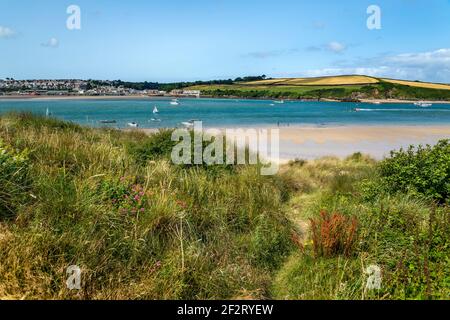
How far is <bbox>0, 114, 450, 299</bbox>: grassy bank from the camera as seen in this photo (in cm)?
386

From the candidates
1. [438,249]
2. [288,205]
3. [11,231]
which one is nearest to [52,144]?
[11,231]

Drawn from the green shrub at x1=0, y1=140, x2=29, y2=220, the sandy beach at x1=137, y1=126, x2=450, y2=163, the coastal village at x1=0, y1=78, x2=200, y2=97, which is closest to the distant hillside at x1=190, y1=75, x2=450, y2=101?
the coastal village at x1=0, y1=78, x2=200, y2=97

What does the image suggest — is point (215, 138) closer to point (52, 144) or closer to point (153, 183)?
point (153, 183)

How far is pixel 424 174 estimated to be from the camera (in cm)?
755

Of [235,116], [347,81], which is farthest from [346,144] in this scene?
[347,81]

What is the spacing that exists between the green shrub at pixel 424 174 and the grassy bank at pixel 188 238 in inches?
1.8

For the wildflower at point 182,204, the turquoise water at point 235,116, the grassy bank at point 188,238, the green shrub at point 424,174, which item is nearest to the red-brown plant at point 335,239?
the grassy bank at point 188,238

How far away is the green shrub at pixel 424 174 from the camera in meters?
7.31

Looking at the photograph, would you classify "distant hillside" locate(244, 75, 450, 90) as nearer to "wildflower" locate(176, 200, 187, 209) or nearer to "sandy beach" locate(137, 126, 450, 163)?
"sandy beach" locate(137, 126, 450, 163)

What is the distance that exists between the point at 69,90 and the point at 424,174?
627 feet

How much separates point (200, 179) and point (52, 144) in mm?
3058

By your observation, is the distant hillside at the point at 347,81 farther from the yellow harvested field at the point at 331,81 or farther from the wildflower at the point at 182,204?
the wildflower at the point at 182,204

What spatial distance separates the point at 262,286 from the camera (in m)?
4.47

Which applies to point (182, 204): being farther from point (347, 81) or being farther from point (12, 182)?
point (347, 81)
